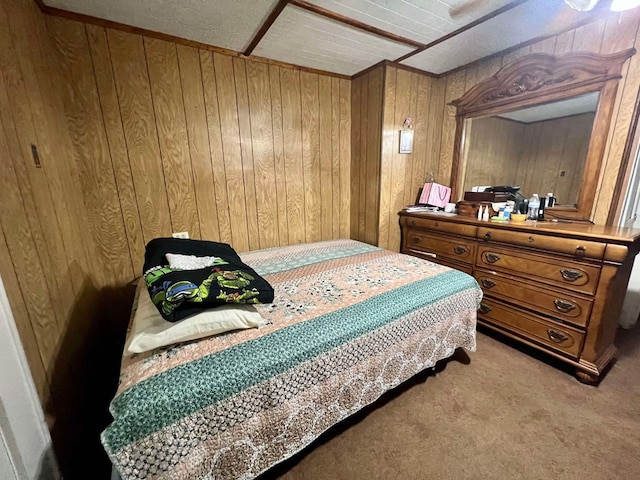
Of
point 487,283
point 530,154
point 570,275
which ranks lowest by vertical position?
point 487,283

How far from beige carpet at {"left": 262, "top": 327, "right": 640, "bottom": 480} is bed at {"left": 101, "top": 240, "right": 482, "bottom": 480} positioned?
236 millimetres

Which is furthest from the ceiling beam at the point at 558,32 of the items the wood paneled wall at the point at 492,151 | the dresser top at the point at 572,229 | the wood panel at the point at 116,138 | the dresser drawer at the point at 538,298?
the wood panel at the point at 116,138

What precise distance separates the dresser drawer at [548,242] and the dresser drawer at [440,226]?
83mm

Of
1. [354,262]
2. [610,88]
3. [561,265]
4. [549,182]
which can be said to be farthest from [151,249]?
[610,88]

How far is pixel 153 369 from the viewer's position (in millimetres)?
864

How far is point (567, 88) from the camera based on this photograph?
5.90 feet

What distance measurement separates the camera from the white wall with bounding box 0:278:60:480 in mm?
731

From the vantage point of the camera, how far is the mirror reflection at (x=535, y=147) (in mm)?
1817

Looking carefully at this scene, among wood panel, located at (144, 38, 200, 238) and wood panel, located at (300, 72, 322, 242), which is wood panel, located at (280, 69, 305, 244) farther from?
wood panel, located at (144, 38, 200, 238)

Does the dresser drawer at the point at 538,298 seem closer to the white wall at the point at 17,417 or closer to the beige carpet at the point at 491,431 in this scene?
the beige carpet at the point at 491,431

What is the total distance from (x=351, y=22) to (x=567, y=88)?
1.57 m

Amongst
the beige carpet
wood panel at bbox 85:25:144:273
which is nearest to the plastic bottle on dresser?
the beige carpet

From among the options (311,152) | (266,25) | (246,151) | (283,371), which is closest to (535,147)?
(311,152)

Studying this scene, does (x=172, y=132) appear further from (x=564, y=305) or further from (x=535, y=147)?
(x=564, y=305)
